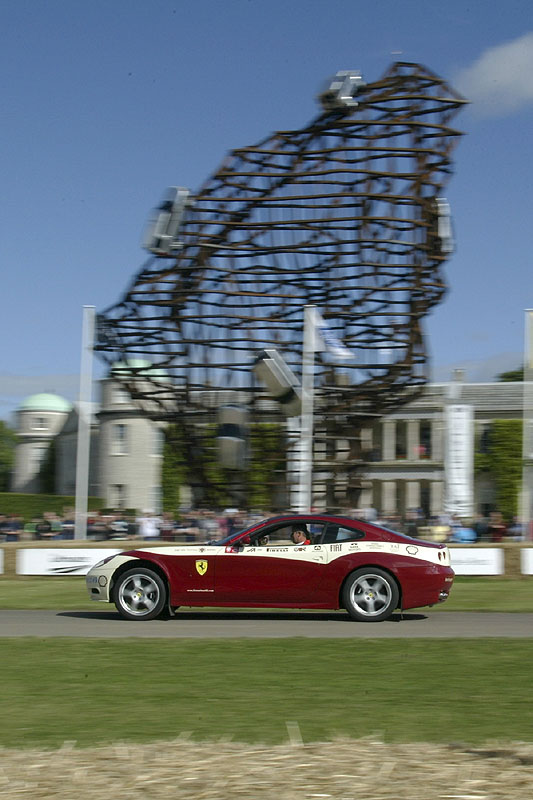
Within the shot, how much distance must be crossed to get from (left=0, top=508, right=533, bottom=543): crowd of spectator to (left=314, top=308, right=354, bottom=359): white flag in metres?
5.48

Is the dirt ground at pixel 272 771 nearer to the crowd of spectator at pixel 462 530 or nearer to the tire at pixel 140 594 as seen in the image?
the tire at pixel 140 594

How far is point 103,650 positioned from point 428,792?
605cm

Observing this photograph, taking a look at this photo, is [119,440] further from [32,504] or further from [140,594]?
[140,594]

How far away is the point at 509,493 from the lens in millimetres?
60500

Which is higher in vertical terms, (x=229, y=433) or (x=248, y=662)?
(x=229, y=433)

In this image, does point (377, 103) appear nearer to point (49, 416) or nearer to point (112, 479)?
point (112, 479)

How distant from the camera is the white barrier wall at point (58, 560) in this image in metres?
22.1

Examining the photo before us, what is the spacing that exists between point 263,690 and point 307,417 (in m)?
23.9

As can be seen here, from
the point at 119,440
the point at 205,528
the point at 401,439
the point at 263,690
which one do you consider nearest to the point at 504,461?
the point at 401,439

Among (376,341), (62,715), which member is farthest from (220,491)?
(62,715)

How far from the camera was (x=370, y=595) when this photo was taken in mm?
12961

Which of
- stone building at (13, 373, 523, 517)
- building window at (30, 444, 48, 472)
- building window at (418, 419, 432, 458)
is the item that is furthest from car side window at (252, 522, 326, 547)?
building window at (30, 444, 48, 472)

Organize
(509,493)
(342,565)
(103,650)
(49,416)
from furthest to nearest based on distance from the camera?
(49,416)
(509,493)
(342,565)
(103,650)

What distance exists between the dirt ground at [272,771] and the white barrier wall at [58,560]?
16.3 m
